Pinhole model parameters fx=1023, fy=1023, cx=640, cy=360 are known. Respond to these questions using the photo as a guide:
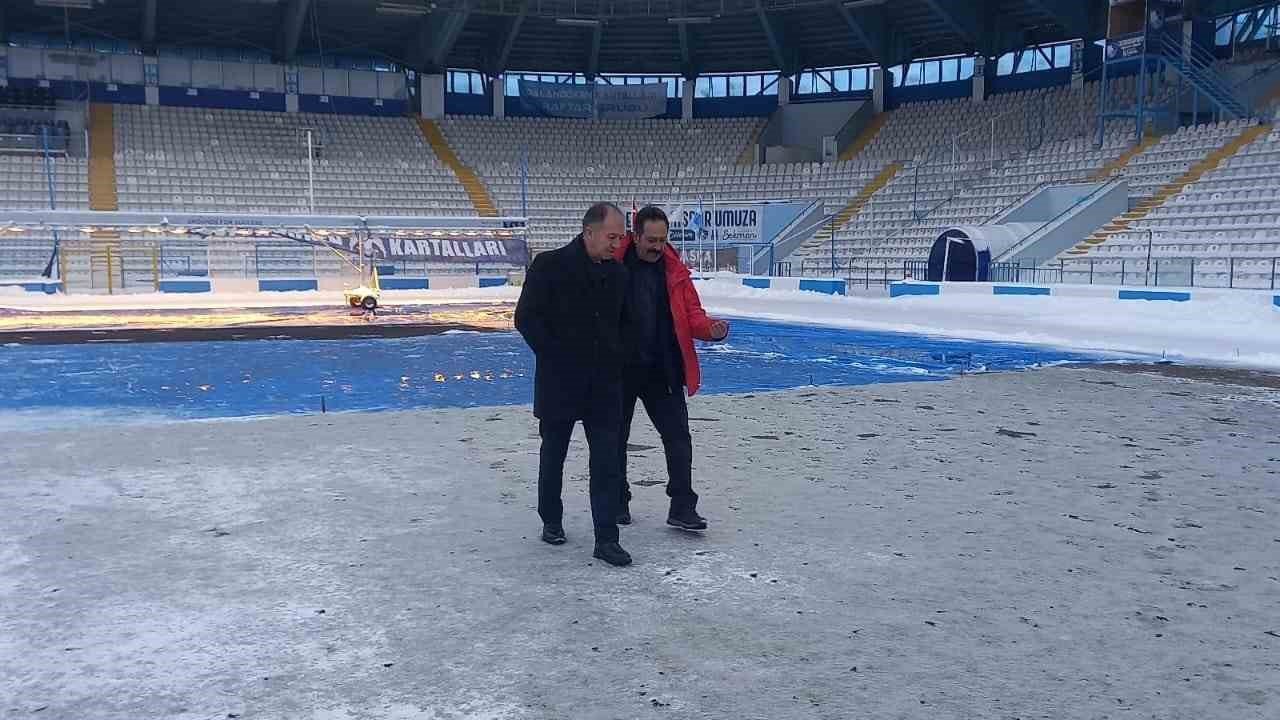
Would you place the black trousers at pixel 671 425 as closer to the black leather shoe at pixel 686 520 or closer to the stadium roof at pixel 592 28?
the black leather shoe at pixel 686 520

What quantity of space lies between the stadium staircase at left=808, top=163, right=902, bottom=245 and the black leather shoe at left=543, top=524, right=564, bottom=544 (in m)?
36.2

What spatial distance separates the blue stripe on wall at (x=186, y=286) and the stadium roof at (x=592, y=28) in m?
14.9

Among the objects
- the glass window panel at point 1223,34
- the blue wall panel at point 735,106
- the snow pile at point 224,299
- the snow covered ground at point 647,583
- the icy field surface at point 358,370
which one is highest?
the glass window panel at point 1223,34

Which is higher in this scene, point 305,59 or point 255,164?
point 305,59

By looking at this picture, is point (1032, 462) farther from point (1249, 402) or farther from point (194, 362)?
point (194, 362)

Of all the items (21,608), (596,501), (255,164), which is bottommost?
(21,608)

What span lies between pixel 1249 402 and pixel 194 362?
1300 centimetres

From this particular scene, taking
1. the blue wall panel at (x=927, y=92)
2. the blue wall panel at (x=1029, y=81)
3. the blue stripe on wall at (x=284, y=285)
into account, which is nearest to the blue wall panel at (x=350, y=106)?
the blue stripe on wall at (x=284, y=285)

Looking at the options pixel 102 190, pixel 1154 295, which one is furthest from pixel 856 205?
pixel 102 190

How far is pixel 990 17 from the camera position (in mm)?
46031

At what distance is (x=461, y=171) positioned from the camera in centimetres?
4828

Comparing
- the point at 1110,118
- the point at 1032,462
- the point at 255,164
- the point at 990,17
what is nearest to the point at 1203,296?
the point at 1032,462

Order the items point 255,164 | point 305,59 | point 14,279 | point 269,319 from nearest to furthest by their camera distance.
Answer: point 269,319 → point 14,279 → point 255,164 → point 305,59

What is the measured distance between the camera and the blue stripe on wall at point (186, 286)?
112 feet
